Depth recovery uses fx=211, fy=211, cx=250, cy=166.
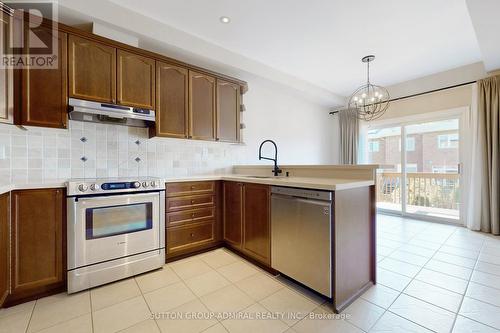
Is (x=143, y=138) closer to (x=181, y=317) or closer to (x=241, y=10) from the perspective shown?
(x=241, y=10)

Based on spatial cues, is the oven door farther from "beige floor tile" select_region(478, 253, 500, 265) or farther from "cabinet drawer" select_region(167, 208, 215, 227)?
"beige floor tile" select_region(478, 253, 500, 265)

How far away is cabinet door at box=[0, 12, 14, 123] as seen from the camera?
5.50ft

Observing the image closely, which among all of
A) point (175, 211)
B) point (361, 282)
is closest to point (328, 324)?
point (361, 282)

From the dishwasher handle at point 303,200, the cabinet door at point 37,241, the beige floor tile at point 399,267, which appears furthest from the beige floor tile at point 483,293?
the cabinet door at point 37,241

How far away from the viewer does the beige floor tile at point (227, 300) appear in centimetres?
164

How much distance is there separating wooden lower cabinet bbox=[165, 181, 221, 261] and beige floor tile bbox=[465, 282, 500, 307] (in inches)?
98.6

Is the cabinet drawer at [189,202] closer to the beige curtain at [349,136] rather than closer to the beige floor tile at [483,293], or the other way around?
the beige floor tile at [483,293]

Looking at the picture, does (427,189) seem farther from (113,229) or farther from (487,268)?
(113,229)

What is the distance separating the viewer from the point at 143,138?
2.71 meters

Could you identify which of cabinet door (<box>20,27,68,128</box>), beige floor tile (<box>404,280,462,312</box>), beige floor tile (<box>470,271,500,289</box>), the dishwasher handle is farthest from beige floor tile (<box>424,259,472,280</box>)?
cabinet door (<box>20,27,68,128</box>)

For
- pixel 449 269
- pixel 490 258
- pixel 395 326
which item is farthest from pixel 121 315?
pixel 490 258

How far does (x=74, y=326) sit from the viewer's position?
4.74 ft

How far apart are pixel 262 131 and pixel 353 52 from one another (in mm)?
1895

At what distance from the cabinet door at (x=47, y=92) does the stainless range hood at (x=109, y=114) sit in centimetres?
10
